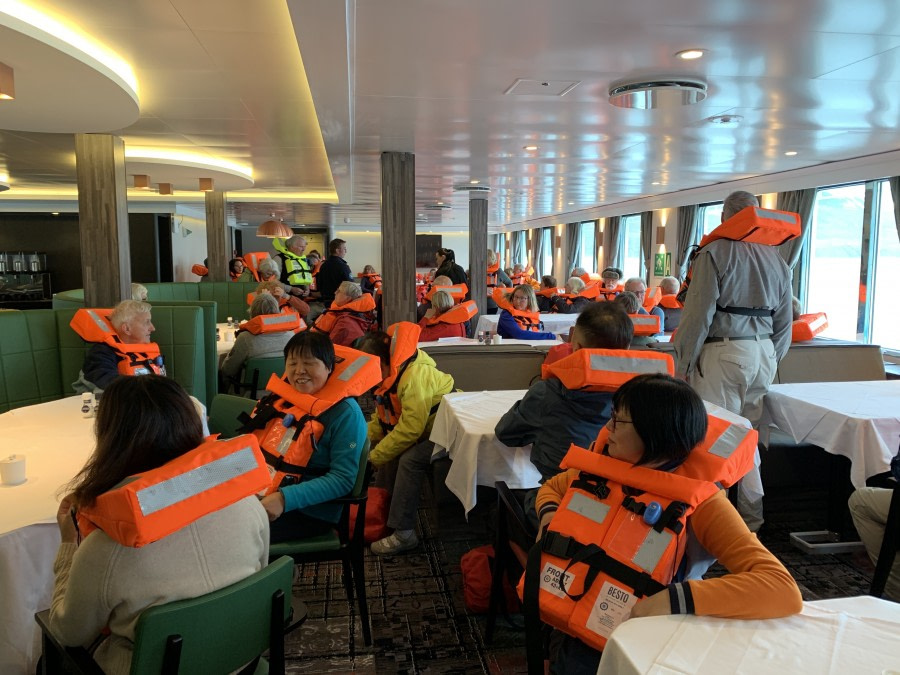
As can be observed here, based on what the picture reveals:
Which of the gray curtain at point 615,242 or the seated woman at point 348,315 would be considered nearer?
the seated woman at point 348,315

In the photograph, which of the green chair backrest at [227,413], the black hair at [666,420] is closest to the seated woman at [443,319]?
the green chair backrest at [227,413]

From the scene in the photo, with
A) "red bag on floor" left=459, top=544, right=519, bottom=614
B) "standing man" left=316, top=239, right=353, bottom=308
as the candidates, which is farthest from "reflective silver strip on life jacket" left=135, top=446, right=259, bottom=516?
"standing man" left=316, top=239, right=353, bottom=308

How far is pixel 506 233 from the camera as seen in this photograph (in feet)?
84.3

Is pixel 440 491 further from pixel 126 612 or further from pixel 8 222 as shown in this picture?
pixel 8 222

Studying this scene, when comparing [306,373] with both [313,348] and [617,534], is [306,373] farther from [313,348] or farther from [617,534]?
[617,534]

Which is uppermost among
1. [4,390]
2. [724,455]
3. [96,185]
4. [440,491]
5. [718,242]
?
[96,185]

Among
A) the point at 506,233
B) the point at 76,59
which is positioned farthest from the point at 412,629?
the point at 506,233

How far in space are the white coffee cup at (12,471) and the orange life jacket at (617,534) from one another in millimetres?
1618

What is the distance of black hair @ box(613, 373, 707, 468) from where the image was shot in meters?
1.52

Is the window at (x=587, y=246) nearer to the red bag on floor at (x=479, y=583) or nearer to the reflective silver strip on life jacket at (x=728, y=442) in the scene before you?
the red bag on floor at (x=479, y=583)

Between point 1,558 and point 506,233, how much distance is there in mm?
24673

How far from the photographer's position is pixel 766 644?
119cm

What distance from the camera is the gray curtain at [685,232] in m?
11.3

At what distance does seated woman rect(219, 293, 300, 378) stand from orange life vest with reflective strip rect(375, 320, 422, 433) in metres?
1.87
